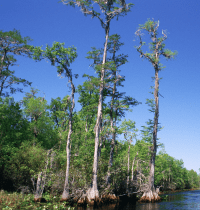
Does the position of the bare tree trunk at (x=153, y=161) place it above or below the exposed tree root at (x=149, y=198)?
above

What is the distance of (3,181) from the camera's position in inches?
806

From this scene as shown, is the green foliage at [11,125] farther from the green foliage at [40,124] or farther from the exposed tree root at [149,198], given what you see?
the exposed tree root at [149,198]

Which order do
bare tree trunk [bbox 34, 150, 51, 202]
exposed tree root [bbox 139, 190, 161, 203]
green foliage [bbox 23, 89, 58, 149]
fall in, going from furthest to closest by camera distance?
green foliage [bbox 23, 89, 58, 149]
exposed tree root [bbox 139, 190, 161, 203]
bare tree trunk [bbox 34, 150, 51, 202]

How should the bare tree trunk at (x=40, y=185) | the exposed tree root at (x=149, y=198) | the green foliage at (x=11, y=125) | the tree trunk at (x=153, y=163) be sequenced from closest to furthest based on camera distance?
the bare tree trunk at (x=40, y=185)
the exposed tree root at (x=149, y=198)
the tree trunk at (x=153, y=163)
the green foliage at (x=11, y=125)

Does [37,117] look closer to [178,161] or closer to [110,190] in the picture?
[110,190]

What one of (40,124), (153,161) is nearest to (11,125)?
(40,124)

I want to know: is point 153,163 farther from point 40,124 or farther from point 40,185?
point 40,124

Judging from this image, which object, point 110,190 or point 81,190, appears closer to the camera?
point 81,190

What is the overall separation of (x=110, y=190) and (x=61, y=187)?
505 centimetres

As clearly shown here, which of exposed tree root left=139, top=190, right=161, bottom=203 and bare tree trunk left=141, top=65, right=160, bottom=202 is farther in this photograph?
bare tree trunk left=141, top=65, right=160, bottom=202

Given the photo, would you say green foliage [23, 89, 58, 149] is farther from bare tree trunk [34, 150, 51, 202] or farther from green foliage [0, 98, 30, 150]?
bare tree trunk [34, 150, 51, 202]

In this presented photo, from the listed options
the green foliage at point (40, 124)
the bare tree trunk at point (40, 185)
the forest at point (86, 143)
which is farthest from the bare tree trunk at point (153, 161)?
the green foliage at point (40, 124)

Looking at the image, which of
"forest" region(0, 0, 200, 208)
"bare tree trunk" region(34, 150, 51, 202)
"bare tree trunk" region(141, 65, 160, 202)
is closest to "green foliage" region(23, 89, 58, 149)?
"forest" region(0, 0, 200, 208)

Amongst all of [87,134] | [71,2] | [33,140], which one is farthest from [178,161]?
[71,2]
